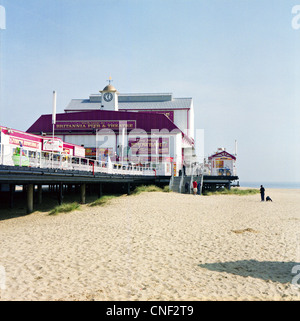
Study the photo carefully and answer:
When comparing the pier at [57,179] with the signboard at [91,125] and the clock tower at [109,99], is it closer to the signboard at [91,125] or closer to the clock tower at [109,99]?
the signboard at [91,125]

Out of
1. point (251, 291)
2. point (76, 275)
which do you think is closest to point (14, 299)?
point (76, 275)

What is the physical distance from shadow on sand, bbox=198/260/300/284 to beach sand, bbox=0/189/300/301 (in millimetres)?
24

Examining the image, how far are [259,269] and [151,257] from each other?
2.98 meters

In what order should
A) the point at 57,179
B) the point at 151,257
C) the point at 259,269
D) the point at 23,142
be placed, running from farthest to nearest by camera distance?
1. the point at 23,142
2. the point at 57,179
3. the point at 151,257
4. the point at 259,269

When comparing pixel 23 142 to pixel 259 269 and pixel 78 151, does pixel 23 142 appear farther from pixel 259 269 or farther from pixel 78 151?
pixel 259 269

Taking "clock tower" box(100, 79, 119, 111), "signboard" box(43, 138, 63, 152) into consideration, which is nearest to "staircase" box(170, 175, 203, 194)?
A: "signboard" box(43, 138, 63, 152)

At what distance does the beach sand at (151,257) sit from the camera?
267 inches

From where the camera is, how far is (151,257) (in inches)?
367

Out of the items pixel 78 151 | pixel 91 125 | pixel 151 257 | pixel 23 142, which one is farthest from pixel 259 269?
pixel 91 125

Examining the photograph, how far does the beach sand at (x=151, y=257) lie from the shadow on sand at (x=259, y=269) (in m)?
0.02

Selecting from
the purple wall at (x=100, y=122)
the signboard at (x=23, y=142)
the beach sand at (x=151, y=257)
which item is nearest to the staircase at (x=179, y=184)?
the signboard at (x=23, y=142)

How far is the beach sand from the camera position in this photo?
22.3 feet

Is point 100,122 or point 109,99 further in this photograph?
point 109,99
